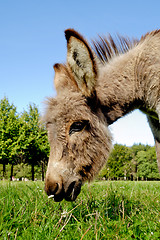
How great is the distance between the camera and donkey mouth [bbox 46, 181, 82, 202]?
255 centimetres

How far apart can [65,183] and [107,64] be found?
2.30 m

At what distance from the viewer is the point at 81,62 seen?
292cm

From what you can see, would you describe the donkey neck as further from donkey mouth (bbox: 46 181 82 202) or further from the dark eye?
donkey mouth (bbox: 46 181 82 202)

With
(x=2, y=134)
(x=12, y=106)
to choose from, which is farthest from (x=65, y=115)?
(x=12, y=106)

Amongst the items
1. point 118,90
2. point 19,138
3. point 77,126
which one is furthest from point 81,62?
point 19,138

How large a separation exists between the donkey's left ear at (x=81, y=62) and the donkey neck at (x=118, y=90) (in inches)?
11.4

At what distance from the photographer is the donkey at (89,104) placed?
8.88 feet

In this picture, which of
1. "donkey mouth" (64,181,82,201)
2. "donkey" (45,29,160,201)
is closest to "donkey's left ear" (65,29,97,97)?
"donkey" (45,29,160,201)

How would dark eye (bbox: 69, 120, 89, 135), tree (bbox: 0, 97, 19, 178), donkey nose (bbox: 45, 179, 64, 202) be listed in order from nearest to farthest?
donkey nose (bbox: 45, 179, 64, 202), dark eye (bbox: 69, 120, 89, 135), tree (bbox: 0, 97, 19, 178)

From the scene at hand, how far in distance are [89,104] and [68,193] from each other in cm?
137

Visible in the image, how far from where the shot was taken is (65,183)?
2.61 meters

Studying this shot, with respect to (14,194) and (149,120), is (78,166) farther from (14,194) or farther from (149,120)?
(149,120)

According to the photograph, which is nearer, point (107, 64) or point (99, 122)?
point (99, 122)

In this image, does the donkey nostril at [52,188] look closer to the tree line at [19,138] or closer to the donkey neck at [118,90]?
the donkey neck at [118,90]
